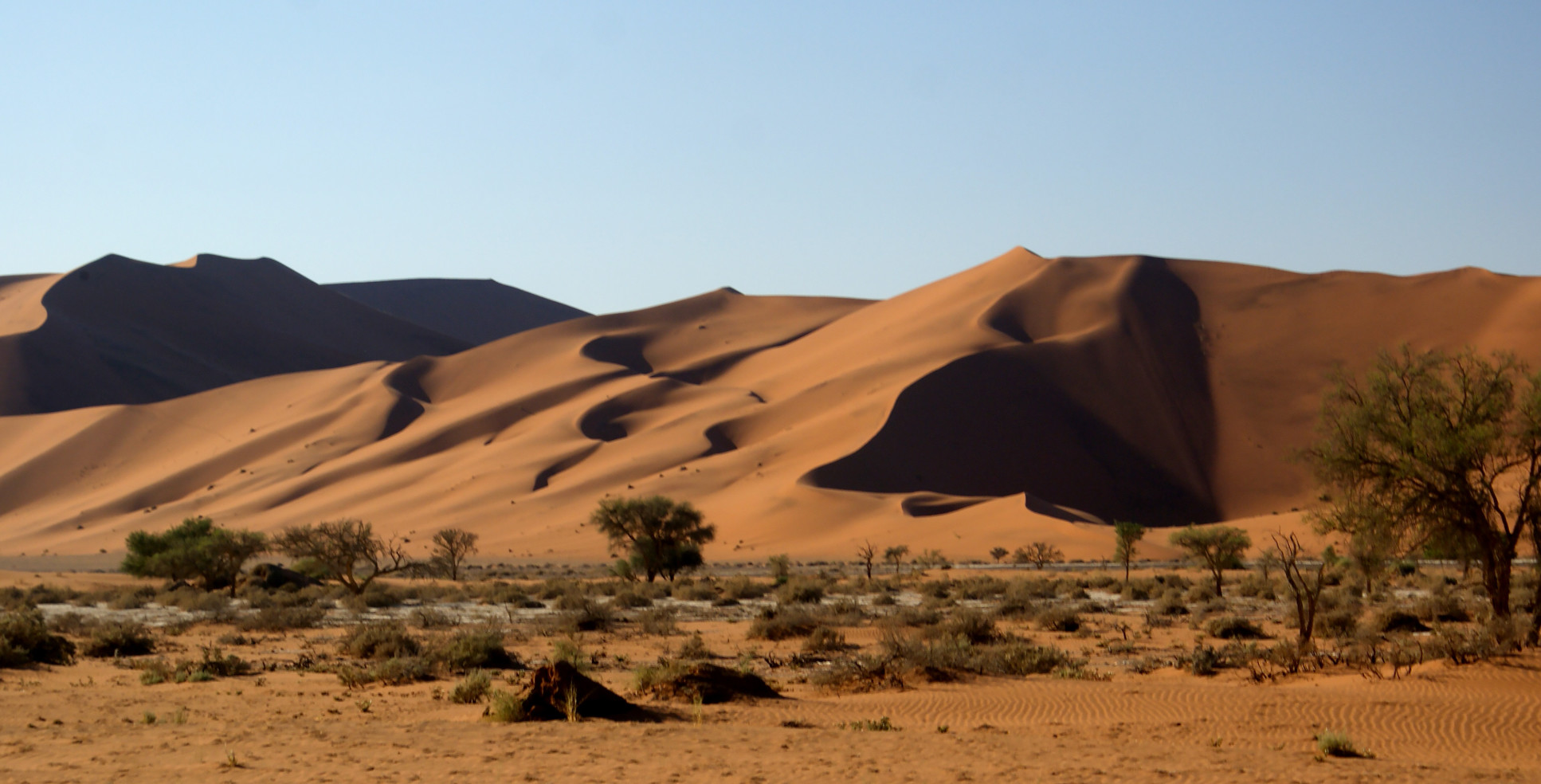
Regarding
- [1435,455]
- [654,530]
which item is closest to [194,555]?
[654,530]

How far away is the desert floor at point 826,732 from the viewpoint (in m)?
9.33

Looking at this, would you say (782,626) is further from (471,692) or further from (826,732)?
(826,732)

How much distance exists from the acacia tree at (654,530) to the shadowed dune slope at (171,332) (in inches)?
3424

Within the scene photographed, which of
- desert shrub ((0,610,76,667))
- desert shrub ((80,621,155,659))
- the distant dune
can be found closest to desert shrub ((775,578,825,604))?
desert shrub ((80,621,155,659))

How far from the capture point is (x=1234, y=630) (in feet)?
67.4

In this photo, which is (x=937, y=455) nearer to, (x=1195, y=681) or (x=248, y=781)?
(x=1195, y=681)

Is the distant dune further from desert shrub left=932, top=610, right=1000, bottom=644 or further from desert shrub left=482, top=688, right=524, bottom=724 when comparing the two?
desert shrub left=482, top=688, right=524, bottom=724

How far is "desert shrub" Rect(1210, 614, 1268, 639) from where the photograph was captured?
20328 millimetres

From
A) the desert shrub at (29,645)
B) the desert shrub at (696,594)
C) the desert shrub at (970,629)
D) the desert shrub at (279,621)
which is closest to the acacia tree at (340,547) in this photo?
the desert shrub at (279,621)

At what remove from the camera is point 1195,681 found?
14.5 metres

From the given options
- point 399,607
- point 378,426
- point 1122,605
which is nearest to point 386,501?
point 378,426

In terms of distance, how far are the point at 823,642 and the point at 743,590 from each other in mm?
13741

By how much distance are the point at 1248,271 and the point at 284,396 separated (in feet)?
261

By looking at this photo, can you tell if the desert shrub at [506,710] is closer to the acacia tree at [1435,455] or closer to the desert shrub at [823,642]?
the desert shrub at [823,642]
